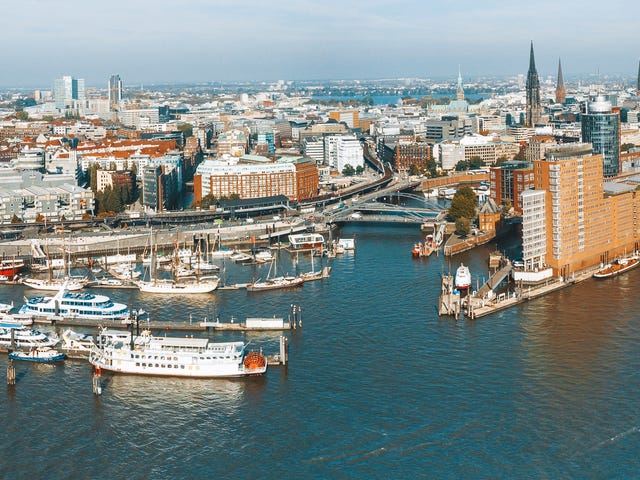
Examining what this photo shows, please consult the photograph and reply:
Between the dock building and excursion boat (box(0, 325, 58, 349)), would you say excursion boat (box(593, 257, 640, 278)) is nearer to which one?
the dock building

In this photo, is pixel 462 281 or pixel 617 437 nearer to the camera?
pixel 617 437

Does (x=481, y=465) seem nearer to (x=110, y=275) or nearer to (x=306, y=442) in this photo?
(x=306, y=442)

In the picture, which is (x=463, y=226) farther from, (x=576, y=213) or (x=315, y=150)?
(x=315, y=150)

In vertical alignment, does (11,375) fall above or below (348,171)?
below

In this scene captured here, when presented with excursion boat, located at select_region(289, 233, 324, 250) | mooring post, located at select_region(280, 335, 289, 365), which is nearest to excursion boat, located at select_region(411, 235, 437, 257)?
excursion boat, located at select_region(289, 233, 324, 250)

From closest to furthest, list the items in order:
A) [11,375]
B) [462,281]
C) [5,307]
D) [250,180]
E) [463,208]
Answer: [11,375]
[5,307]
[462,281]
[463,208]
[250,180]

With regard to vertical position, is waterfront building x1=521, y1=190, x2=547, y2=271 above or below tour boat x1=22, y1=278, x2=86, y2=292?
above

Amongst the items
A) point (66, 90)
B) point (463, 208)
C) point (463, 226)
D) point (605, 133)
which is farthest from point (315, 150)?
point (66, 90)
